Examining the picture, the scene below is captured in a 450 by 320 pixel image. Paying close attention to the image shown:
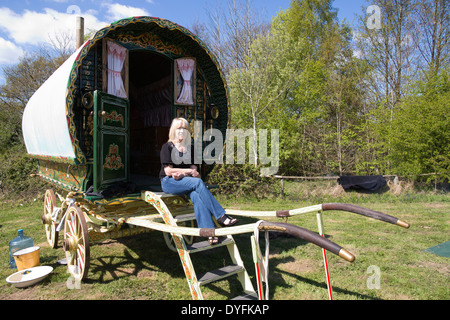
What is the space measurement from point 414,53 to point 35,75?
2276 cm

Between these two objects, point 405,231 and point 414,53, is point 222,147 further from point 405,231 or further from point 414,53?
point 414,53

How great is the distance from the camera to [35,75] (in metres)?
19.0

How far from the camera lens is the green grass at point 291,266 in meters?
3.36

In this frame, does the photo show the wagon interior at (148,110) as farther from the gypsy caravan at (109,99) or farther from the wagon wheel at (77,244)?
the wagon wheel at (77,244)

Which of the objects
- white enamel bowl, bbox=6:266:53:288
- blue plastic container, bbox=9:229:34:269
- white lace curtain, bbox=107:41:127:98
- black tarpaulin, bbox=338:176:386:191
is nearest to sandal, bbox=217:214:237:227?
white enamel bowl, bbox=6:266:53:288

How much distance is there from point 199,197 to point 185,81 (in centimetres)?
275

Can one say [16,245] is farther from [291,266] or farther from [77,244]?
[291,266]

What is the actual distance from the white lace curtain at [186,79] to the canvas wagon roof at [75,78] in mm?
164

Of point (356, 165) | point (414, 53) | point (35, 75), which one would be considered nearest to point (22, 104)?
point (35, 75)

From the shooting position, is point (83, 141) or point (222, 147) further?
point (222, 147)

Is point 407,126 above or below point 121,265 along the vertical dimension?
above

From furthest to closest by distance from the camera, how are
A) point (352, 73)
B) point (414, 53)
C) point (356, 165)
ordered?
point (352, 73) → point (414, 53) → point (356, 165)
